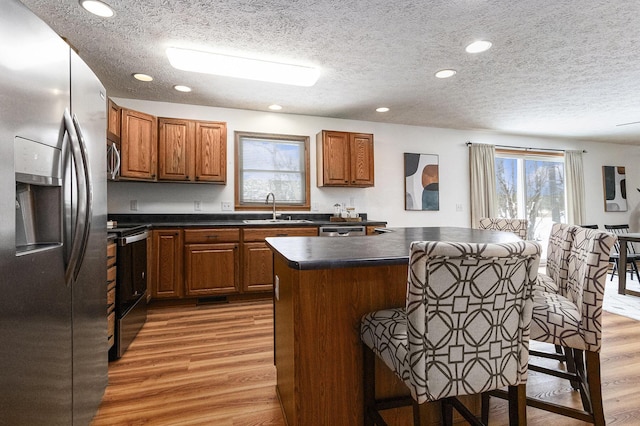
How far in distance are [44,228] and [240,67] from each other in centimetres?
233

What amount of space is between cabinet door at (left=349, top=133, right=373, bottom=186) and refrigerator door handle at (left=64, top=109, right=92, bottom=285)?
3436 millimetres

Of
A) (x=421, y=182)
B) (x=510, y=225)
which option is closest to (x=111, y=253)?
(x=510, y=225)

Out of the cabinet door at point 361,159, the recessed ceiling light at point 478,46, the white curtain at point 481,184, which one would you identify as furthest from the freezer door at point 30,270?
the white curtain at point 481,184

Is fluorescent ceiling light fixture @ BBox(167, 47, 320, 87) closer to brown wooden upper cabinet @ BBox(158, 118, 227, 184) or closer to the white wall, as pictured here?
brown wooden upper cabinet @ BBox(158, 118, 227, 184)

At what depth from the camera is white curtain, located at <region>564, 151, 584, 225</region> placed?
19.4ft

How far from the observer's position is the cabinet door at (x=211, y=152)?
3812 millimetres

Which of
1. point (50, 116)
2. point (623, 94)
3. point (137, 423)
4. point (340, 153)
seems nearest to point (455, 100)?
point (340, 153)

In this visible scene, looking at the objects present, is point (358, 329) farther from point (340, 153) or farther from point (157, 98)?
point (157, 98)

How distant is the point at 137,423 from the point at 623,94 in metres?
5.69

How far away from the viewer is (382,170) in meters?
4.97

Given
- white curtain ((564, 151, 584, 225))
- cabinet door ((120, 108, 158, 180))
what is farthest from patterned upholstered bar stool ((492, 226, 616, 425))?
white curtain ((564, 151, 584, 225))

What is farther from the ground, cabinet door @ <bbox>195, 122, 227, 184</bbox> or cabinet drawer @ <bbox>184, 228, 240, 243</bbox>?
cabinet door @ <bbox>195, 122, 227, 184</bbox>

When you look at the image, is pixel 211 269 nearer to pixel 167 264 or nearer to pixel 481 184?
pixel 167 264

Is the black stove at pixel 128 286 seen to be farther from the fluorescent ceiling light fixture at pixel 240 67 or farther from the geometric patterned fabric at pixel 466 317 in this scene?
the geometric patterned fabric at pixel 466 317
